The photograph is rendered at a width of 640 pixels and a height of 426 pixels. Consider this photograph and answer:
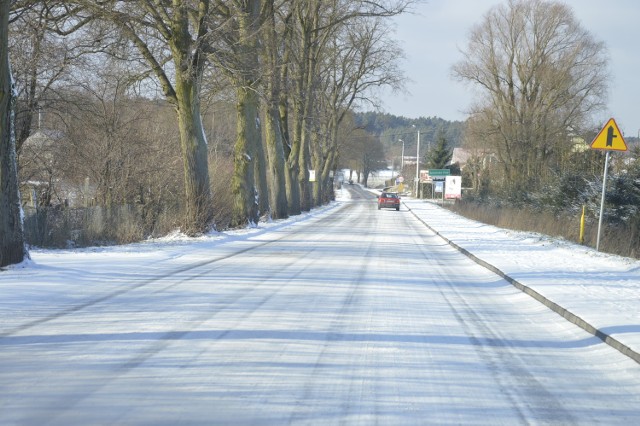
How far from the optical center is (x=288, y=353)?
6.80m

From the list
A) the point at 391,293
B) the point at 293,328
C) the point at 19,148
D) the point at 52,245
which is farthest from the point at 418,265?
the point at 19,148

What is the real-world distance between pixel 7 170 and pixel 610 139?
1314cm

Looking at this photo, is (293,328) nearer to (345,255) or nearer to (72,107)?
(345,255)

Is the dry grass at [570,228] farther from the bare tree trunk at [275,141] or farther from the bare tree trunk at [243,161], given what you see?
the bare tree trunk at [243,161]

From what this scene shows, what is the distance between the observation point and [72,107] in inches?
850

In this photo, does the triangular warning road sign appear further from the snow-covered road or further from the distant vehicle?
the distant vehicle

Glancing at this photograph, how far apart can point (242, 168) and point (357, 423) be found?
867 inches

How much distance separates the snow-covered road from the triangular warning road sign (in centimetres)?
543

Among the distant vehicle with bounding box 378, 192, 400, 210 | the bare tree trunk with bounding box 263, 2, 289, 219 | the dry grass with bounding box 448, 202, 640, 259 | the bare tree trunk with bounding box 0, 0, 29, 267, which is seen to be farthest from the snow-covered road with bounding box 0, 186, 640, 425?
the distant vehicle with bounding box 378, 192, 400, 210

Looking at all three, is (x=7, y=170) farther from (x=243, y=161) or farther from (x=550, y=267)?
(x=243, y=161)

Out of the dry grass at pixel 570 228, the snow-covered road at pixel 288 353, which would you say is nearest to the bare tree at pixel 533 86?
the dry grass at pixel 570 228

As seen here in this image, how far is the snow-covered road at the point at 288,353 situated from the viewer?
17.1 ft

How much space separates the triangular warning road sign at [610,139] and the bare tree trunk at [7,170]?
497 inches

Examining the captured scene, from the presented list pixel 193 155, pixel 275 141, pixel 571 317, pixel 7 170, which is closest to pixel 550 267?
pixel 571 317
